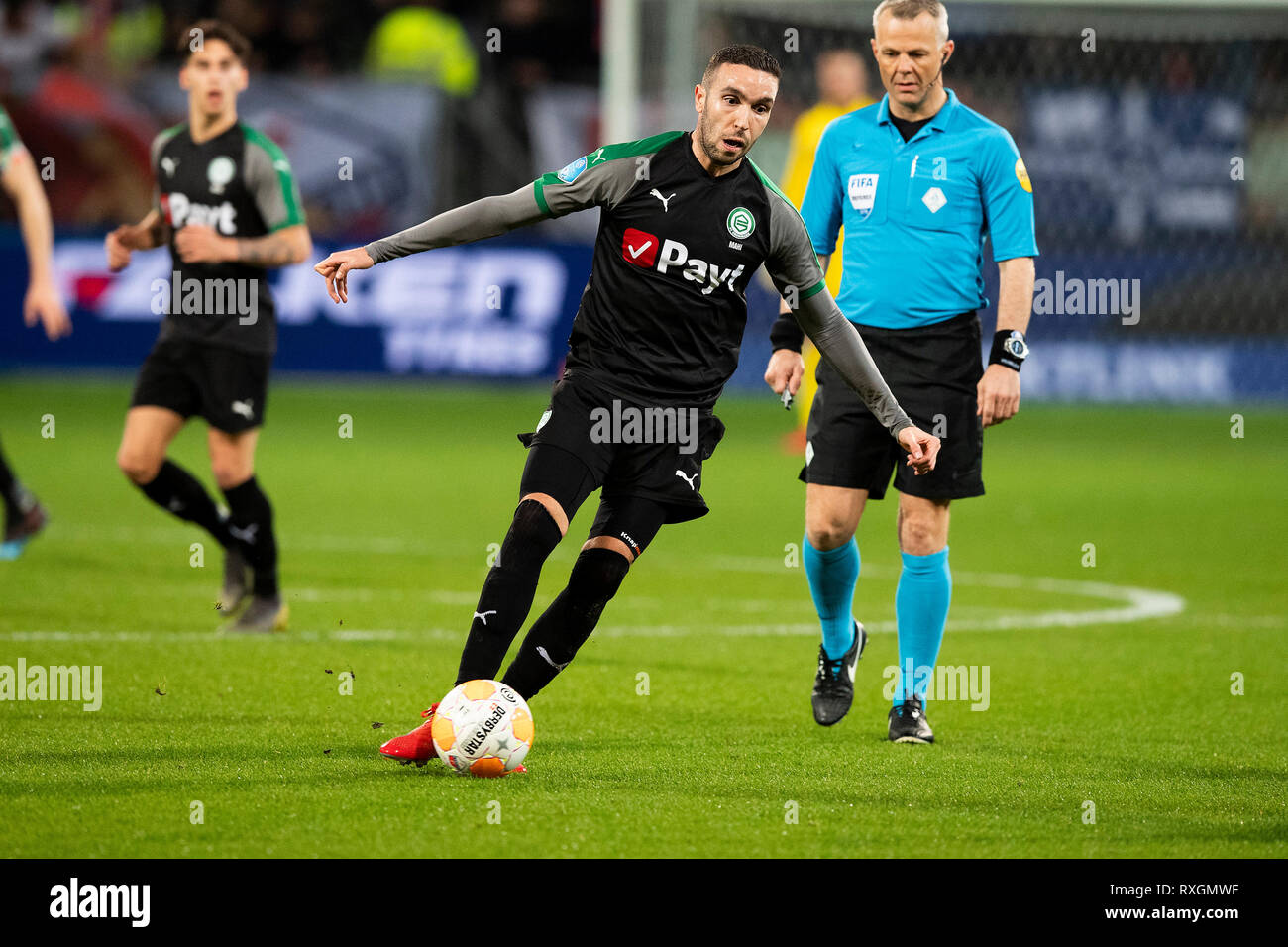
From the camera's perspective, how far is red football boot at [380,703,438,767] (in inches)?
205

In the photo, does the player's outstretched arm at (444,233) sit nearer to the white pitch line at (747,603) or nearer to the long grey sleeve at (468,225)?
the long grey sleeve at (468,225)

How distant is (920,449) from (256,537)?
3.47 meters

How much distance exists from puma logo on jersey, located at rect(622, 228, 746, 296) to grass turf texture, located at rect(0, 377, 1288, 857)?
55.9 inches

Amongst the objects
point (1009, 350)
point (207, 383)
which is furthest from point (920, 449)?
point (207, 383)

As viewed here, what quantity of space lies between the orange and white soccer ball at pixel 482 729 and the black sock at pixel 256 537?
2.90m

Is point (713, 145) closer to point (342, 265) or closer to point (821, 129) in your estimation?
point (342, 265)

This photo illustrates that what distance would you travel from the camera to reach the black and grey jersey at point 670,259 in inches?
212

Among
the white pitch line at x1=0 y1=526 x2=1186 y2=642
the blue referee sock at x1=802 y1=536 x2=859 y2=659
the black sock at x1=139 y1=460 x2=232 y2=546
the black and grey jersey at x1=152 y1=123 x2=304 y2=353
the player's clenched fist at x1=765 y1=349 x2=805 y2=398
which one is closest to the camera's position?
the player's clenched fist at x1=765 y1=349 x2=805 y2=398

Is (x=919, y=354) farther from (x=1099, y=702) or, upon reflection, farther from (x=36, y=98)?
(x=36, y=98)

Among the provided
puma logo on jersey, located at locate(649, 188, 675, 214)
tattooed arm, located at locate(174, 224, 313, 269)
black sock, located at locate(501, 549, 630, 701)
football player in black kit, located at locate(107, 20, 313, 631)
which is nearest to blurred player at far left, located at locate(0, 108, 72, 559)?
football player in black kit, located at locate(107, 20, 313, 631)

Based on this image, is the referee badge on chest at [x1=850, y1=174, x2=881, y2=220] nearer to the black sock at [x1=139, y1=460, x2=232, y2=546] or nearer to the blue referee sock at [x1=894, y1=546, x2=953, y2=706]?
the blue referee sock at [x1=894, y1=546, x2=953, y2=706]

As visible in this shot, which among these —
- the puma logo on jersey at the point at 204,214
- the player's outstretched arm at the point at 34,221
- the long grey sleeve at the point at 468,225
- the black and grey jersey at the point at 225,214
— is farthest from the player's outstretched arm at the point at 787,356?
the player's outstretched arm at the point at 34,221

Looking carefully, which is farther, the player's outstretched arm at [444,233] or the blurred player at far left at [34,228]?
the blurred player at far left at [34,228]

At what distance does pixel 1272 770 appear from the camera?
5598mm
